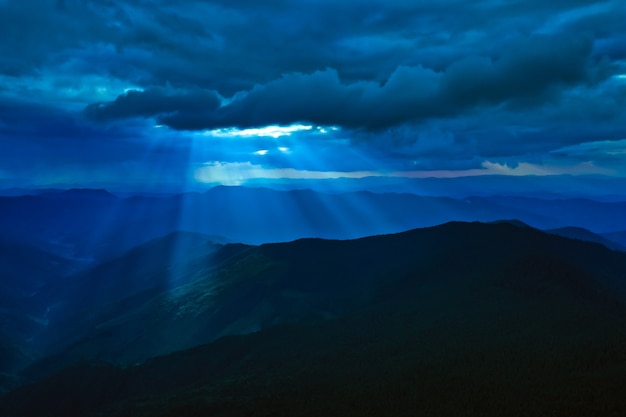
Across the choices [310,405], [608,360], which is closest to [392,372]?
[310,405]

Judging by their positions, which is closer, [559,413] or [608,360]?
[559,413]

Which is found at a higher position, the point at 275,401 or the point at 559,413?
the point at 559,413

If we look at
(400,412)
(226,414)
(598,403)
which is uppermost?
(598,403)

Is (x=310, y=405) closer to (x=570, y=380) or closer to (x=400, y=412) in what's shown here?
(x=400, y=412)

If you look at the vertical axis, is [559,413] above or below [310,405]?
above

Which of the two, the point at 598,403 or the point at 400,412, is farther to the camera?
the point at 400,412

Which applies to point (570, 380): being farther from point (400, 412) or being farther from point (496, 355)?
point (400, 412)

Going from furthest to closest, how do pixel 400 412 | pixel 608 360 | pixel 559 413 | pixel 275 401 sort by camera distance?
pixel 275 401 < pixel 608 360 < pixel 400 412 < pixel 559 413

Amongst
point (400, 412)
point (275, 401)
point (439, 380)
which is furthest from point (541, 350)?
point (275, 401)

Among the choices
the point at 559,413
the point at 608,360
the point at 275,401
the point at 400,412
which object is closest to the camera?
the point at 559,413
